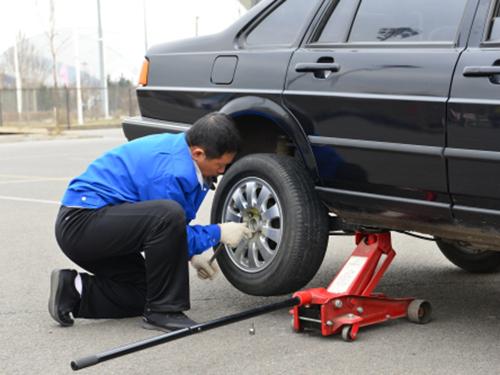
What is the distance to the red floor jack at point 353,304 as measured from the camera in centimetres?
361

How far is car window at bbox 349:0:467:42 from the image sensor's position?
143 inches

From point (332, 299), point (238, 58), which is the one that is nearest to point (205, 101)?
point (238, 58)

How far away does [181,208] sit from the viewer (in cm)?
368

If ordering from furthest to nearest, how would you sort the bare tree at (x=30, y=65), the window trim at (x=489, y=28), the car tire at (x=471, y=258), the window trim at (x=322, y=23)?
the bare tree at (x=30, y=65) → the car tire at (x=471, y=258) → the window trim at (x=322, y=23) → the window trim at (x=489, y=28)

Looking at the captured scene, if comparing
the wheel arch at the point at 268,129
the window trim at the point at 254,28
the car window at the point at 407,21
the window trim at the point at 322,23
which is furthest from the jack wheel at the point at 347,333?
the window trim at the point at 254,28

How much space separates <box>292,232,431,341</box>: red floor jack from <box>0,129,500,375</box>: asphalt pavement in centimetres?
6

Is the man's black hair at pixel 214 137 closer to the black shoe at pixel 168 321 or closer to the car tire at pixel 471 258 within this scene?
the black shoe at pixel 168 321

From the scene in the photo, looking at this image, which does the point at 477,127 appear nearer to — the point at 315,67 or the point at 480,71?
the point at 480,71

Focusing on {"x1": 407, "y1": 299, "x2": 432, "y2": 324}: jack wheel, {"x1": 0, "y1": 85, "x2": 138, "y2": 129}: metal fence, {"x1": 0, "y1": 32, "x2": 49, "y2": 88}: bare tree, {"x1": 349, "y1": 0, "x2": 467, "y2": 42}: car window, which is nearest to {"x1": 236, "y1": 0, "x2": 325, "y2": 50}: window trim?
{"x1": 349, "y1": 0, "x2": 467, "y2": 42}: car window

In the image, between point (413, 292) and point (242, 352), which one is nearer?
point (242, 352)

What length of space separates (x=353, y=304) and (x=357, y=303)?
0.08 ft

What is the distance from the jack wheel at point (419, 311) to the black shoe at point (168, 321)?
99 centimetres

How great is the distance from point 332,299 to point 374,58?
1.08 metres

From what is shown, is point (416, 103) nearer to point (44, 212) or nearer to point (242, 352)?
point (242, 352)
